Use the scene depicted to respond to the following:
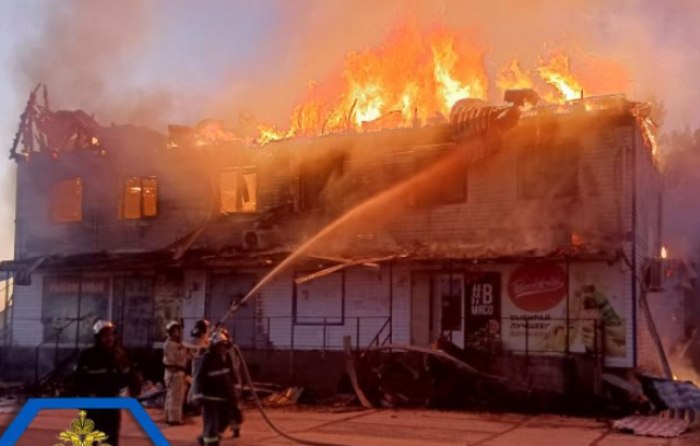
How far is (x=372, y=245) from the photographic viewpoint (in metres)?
20.4

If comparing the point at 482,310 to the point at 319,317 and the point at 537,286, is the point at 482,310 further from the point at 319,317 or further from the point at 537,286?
the point at 319,317

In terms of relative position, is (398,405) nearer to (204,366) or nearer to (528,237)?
(528,237)

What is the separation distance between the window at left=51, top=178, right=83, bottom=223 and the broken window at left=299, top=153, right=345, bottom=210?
24.7 feet

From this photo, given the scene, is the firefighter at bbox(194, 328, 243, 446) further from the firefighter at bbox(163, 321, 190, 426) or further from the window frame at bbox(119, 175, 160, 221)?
the window frame at bbox(119, 175, 160, 221)

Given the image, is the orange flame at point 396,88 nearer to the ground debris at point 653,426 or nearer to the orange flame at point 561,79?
the orange flame at point 561,79

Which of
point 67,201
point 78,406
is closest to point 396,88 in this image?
point 67,201

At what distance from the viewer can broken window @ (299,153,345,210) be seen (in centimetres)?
2120

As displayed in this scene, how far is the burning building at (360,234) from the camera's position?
18.1 m

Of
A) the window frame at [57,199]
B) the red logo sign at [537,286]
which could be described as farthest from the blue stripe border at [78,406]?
the window frame at [57,199]

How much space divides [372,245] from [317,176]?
2461 mm

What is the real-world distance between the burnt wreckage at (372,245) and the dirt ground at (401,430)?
6.49 feet

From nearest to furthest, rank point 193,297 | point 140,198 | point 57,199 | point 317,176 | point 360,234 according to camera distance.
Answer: point 360,234 → point 317,176 → point 193,297 → point 140,198 → point 57,199

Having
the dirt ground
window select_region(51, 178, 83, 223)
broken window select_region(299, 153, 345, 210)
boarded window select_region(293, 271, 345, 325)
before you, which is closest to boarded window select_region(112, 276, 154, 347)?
window select_region(51, 178, 83, 223)

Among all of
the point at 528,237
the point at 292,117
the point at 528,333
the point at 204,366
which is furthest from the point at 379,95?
the point at 204,366
